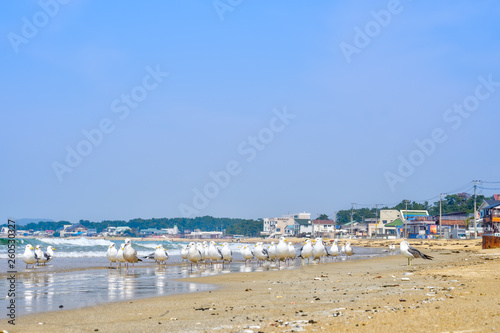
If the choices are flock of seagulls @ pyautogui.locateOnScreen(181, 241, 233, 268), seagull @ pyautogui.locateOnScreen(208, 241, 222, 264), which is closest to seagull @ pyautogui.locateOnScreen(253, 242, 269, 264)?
flock of seagulls @ pyautogui.locateOnScreen(181, 241, 233, 268)

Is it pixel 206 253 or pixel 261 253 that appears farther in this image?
pixel 261 253

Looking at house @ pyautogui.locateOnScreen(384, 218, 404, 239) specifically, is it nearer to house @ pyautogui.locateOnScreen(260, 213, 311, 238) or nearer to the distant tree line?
the distant tree line

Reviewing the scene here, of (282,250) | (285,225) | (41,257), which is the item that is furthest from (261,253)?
(285,225)

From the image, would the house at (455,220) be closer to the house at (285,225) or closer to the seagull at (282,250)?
the house at (285,225)

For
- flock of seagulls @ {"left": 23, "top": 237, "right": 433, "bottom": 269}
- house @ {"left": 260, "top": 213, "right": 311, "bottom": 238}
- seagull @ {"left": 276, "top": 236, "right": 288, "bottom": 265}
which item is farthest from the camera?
house @ {"left": 260, "top": 213, "right": 311, "bottom": 238}

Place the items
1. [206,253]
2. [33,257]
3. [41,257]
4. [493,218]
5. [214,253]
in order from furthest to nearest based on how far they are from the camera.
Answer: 1. [493,218]
2. [206,253]
3. [214,253]
4. [41,257]
5. [33,257]

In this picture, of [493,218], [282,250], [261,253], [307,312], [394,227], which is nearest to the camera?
[307,312]

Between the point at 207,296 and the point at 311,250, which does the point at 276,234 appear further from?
the point at 207,296

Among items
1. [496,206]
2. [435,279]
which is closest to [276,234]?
[496,206]

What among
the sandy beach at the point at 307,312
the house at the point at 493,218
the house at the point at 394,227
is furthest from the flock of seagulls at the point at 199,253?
the house at the point at 394,227

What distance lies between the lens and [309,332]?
704 centimetres

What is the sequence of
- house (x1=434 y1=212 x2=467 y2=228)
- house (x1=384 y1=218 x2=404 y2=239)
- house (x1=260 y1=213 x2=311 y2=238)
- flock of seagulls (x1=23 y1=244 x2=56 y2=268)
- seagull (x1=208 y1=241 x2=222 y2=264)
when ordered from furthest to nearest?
house (x1=260 y1=213 x2=311 y2=238)
house (x1=384 y1=218 x2=404 y2=239)
house (x1=434 y1=212 x2=467 y2=228)
seagull (x1=208 y1=241 x2=222 y2=264)
flock of seagulls (x1=23 y1=244 x2=56 y2=268)

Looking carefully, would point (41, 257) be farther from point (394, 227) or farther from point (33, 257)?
point (394, 227)

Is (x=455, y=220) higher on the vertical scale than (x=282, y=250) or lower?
lower
